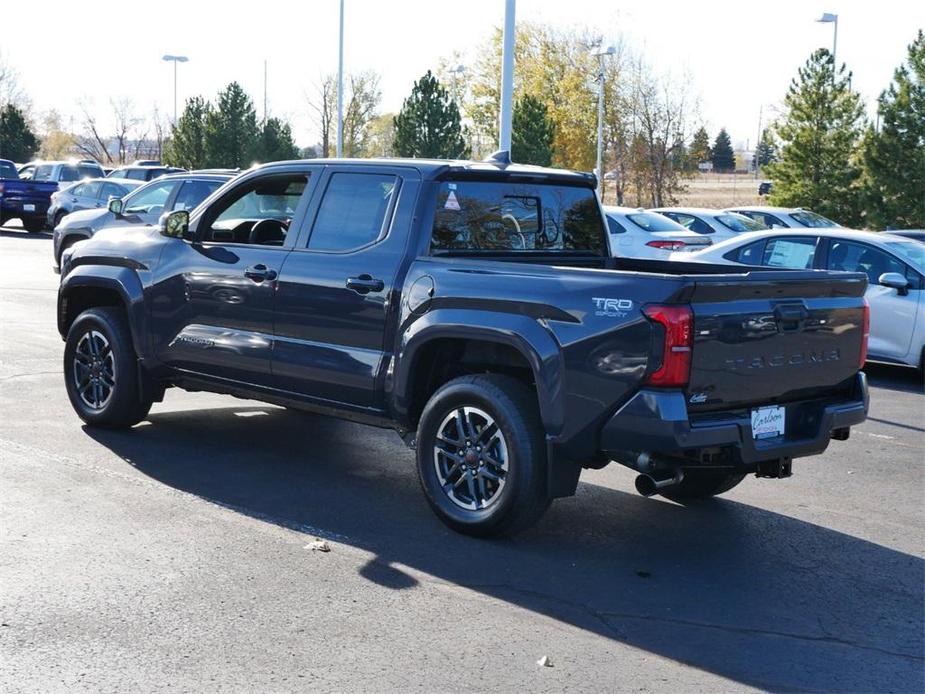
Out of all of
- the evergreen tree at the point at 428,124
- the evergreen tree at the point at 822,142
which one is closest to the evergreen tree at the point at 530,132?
the evergreen tree at the point at 428,124

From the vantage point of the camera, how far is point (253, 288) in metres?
7.29

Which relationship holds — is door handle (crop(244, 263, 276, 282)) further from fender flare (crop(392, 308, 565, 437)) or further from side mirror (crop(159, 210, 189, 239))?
fender flare (crop(392, 308, 565, 437))

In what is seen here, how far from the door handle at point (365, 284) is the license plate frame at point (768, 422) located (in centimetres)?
214

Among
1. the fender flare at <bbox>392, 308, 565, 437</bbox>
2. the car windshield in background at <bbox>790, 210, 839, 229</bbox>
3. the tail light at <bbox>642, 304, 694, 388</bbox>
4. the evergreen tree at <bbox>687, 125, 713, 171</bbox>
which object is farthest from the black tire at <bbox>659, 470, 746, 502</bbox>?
the evergreen tree at <bbox>687, 125, 713, 171</bbox>

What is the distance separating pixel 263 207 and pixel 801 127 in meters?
29.0

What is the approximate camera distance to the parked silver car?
2658 centimetres

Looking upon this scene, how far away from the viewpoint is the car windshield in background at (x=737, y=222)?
23547mm

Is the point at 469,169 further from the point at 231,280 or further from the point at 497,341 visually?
the point at 231,280

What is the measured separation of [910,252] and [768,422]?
24.4ft

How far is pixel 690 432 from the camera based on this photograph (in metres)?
5.42

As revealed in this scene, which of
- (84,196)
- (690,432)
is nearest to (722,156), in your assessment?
(84,196)

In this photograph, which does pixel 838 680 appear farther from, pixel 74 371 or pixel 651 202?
pixel 651 202

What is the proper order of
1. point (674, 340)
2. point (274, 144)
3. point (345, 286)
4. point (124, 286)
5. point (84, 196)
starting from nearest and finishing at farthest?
point (674, 340)
point (345, 286)
point (124, 286)
point (84, 196)
point (274, 144)

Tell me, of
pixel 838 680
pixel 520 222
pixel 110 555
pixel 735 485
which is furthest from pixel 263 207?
pixel 838 680
